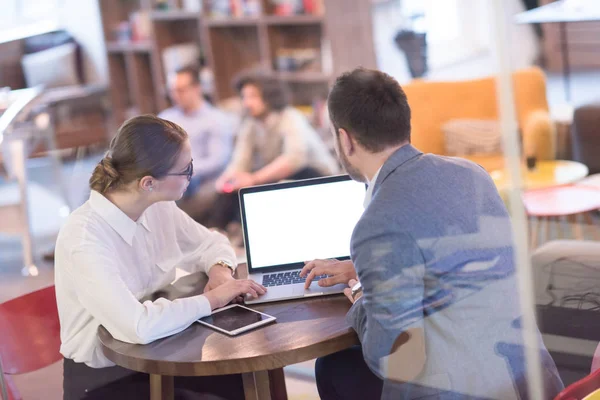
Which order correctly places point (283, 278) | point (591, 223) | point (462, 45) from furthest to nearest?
1. point (462, 45)
2. point (591, 223)
3. point (283, 278)

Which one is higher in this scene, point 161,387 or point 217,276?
point 217,276

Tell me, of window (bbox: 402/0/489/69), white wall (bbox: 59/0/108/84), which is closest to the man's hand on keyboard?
window (bbox: 402/0/489/69)

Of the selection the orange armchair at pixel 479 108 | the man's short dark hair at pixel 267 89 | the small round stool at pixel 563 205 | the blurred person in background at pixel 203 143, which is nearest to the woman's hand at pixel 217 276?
the orange armchair at pixel 479 108

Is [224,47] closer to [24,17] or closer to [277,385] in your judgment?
[24,17]

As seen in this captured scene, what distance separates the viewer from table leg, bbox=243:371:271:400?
1.59m

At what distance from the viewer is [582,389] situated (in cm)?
138

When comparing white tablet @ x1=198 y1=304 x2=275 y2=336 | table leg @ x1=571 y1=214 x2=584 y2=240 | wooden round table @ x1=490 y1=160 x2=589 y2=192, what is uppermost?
white tablet @ x1=198 y1=304 x2=275 y2=336

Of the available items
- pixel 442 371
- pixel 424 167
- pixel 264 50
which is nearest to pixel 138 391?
pixel 442 371

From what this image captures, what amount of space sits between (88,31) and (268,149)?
7.82ft

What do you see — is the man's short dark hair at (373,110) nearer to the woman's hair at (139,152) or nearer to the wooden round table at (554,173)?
the woman's hair at (139,152)

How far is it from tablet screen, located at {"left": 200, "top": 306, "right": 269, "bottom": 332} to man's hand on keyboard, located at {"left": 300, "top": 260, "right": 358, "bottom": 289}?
0.51ft

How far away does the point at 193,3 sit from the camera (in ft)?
17.9

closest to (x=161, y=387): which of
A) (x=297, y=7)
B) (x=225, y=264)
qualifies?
(x=225, y=264)

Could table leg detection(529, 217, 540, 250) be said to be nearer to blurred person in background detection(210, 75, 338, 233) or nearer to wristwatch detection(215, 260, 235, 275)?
wristwatch detection(215, 260, 235, 275)
